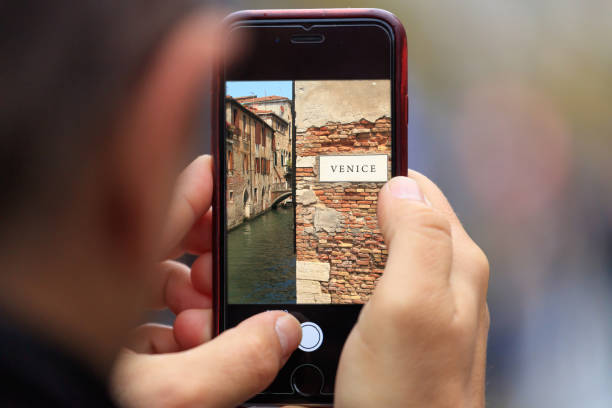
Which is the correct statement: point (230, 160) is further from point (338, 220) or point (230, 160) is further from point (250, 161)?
point (338, 220)

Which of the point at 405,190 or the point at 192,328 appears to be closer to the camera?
the point at 405,190

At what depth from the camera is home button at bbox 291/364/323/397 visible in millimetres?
525

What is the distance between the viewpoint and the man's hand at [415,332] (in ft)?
1.21

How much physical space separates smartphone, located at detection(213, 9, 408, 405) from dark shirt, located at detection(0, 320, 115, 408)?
0.32 m

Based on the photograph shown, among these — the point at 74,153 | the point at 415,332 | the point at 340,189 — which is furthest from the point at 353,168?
the point at 74,153

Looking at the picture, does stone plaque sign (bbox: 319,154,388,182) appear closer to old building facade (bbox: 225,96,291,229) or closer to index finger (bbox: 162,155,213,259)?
old building facade (bbox: 225,96,291,229)

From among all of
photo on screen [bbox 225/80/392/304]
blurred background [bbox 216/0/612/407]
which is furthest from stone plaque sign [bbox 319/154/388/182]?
blurred background [bbox 216/0/612/407]

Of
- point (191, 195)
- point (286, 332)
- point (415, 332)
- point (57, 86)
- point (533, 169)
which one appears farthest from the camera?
point (533, 169)

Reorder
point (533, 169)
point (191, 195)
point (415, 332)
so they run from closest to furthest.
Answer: point (415, 332) → point (191, 195) → point (533, 169)

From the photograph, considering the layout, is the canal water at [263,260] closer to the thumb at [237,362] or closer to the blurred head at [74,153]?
the thumb at [237,362]

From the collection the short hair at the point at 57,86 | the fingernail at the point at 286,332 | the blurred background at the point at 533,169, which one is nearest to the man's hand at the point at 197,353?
the fingernail at the point at 286,332

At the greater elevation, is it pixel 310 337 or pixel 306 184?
pixel 306 184

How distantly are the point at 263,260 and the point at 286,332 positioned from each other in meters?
0.13

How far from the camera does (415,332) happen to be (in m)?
0.37
